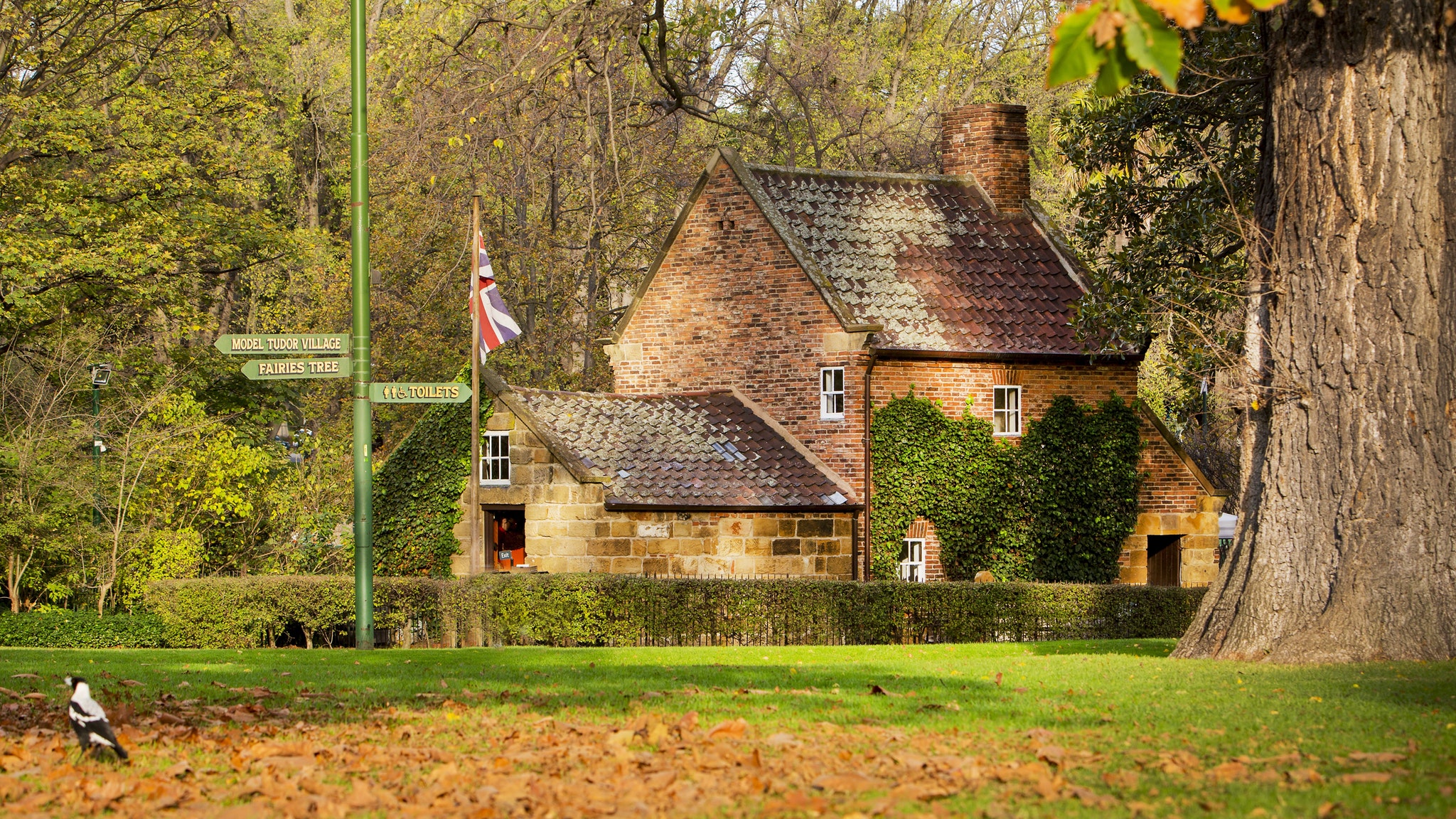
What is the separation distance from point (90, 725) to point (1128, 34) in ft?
19.0

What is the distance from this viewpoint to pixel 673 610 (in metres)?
20.0

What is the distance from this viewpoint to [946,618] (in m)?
20.4

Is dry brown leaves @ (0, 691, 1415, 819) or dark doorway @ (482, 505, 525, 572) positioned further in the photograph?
dark doorway @ (482, 505, 525, 572)

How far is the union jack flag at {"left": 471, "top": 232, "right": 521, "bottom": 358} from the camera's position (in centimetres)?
2227

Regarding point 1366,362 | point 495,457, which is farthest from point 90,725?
point 495,457

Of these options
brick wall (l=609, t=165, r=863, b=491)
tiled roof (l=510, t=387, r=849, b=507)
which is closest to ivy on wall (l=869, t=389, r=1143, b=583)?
brick wall (l=609, t=165, r=863, b=491)

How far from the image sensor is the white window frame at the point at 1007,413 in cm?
2756

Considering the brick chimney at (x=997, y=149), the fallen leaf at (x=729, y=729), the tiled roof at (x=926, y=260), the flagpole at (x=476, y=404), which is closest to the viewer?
the fallen leaf at (x=729, y=729)

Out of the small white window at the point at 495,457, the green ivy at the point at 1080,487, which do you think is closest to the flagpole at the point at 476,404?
the small white window at the point at 495,457

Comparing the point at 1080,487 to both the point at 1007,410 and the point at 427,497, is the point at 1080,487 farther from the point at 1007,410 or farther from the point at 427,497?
the point at 427,497

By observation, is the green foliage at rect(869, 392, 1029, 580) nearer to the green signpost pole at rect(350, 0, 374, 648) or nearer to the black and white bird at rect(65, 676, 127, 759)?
the green signpost pole at rect(350, 0, 374, 648)

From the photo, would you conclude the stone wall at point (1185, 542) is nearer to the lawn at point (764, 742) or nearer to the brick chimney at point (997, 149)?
the brick chimney at point (997, 149)

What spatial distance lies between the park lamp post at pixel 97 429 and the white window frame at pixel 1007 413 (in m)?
16.4

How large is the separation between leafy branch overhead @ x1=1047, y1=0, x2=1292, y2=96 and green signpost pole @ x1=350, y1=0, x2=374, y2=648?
35.9 feet
